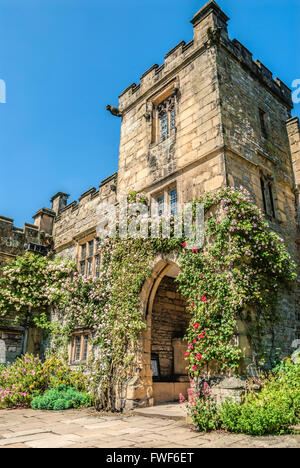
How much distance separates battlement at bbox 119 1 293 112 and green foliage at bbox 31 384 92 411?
794cm

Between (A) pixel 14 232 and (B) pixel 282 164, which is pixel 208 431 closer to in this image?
(B) pixel 282 164

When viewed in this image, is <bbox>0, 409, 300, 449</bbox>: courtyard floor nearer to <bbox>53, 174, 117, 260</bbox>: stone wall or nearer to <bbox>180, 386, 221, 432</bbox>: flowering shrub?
<bbox>180, 386, 221, 432</bbox>: flowering shrub

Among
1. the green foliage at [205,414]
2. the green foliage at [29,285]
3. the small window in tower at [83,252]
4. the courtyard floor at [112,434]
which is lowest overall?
the courtyard floor at [112,434]

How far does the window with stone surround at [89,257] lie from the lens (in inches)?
415

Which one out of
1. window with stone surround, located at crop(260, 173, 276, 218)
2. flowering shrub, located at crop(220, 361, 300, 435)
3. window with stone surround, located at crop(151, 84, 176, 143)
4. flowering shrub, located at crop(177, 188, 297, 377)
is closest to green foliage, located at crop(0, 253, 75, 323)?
window with stone surround, located at crop(151, 84, 176, 143)

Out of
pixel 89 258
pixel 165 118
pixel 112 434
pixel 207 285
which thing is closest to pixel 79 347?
pixel 89 258

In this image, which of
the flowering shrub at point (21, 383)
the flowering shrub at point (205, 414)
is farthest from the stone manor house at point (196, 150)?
the flowering shrub at point (21, 383)

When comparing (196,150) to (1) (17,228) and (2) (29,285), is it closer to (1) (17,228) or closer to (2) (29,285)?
A: (2) (29,285)

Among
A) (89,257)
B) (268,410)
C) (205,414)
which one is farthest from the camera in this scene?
(89,257)

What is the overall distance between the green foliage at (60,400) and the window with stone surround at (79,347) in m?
1.80

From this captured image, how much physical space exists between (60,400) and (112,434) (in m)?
3.41

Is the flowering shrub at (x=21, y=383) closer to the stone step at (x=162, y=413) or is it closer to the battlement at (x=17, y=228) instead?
the stone step at (x=162, y=413)

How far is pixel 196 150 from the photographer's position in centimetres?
749

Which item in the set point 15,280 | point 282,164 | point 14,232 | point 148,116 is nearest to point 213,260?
point 282,164
